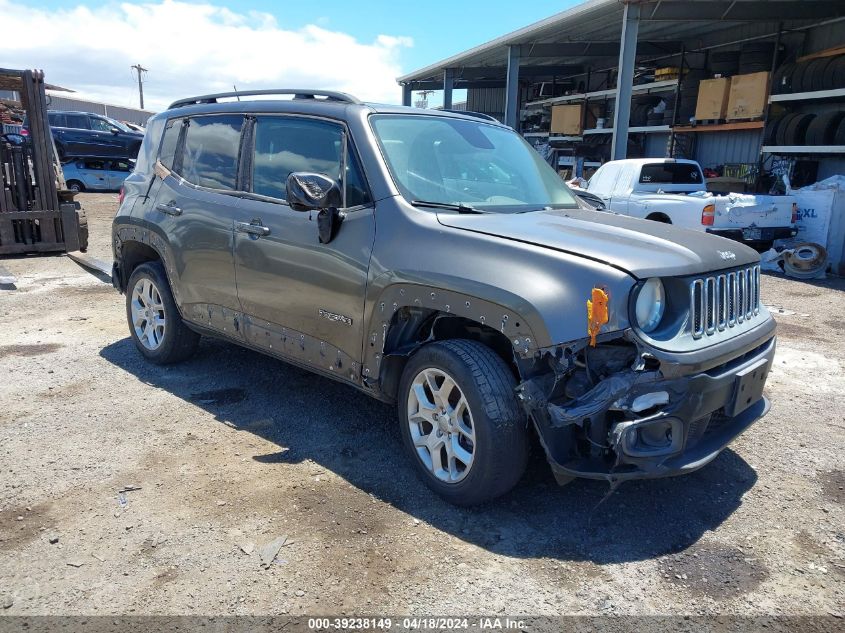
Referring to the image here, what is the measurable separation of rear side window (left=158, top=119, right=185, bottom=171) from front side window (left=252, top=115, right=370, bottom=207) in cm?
109

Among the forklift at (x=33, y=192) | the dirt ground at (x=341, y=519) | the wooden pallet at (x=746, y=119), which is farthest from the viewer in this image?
the wooden pallet at (x=746, y=119)

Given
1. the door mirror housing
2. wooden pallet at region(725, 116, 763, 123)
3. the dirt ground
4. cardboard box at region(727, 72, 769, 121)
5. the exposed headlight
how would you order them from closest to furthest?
the dirt ground → the exposed headlight → the door mirror housing → cardboard box at region(727, 72, 769, 121) → wooden pallet at region(725, 116, 763, 123)

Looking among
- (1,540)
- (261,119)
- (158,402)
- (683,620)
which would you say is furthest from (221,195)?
(683,620)

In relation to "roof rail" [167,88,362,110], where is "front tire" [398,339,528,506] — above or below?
below

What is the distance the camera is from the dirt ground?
2674 mm

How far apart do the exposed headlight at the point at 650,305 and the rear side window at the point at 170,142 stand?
378cm

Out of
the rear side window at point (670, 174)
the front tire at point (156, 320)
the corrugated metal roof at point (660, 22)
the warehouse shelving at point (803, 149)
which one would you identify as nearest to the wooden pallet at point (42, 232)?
the front tire at point (156, 320)

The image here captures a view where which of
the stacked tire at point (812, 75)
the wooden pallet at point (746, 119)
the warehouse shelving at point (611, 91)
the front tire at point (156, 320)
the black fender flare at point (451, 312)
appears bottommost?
the front tire at point (156, 320)

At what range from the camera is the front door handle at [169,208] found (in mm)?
4832

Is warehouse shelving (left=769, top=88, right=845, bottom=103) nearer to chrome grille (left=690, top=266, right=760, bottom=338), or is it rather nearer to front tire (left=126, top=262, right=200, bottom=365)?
chrome grille (left=690, top=266, right=760, bottom=338)

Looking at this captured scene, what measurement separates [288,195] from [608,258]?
1.76 m

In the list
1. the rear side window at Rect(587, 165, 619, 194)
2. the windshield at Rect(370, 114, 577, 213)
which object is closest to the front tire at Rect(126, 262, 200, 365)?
the windshield at Rect(370, 114, 577, 213)

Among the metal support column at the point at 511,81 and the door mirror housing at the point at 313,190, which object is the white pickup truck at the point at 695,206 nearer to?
the door mirror housing at the point at 313,190

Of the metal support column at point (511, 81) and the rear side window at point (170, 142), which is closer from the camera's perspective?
the rear side window at point (170, 142)
